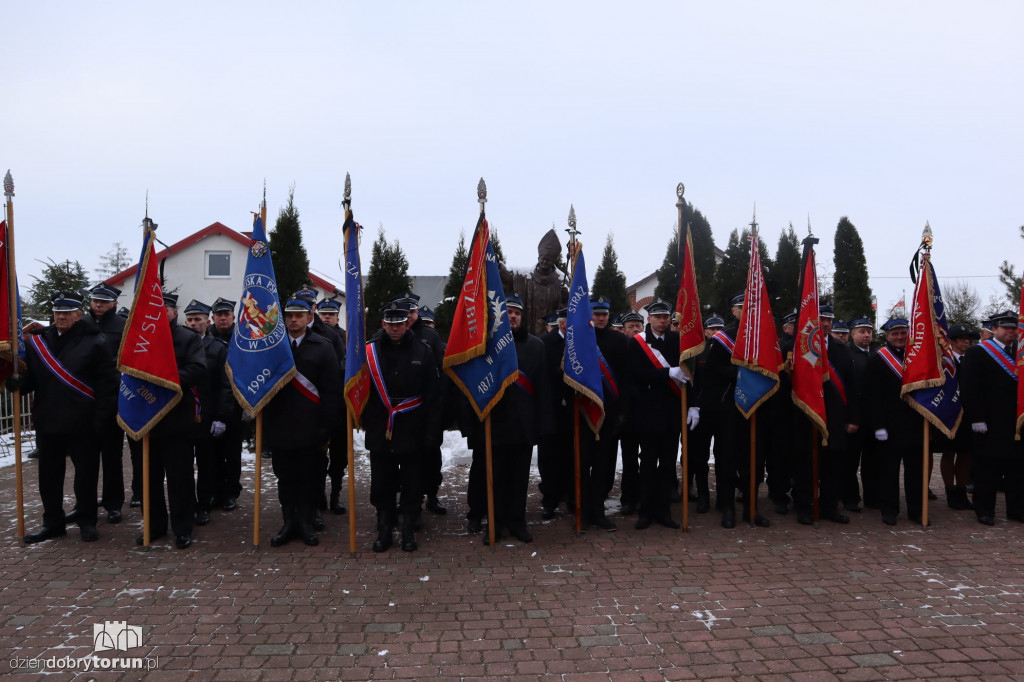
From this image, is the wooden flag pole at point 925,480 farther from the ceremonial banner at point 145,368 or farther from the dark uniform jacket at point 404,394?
the ceremonial banner at point 145,368

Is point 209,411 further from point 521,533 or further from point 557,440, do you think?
point 557,440

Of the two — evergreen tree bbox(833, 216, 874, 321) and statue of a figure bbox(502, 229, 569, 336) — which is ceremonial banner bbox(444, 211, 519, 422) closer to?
statue of a figure bbox(502, 229, 569, 336)

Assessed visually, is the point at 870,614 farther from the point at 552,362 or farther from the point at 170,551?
the point at 170,551

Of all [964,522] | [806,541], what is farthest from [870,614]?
[964,522]

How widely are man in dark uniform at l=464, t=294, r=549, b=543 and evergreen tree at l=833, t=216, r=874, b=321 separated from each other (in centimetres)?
2263

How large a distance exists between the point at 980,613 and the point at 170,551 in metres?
6.16

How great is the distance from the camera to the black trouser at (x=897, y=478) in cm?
695

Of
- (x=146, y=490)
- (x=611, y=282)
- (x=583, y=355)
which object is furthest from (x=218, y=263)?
(x=583, y=355)

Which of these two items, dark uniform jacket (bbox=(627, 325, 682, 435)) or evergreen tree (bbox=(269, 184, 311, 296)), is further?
evergreen tree (bbox=(269, 184, 311, 296))

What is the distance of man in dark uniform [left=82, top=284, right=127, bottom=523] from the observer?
656cm

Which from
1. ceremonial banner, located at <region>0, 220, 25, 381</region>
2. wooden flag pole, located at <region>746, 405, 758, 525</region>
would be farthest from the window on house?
wooden flag pole, located at <region>746, 405, 758, 525</region>

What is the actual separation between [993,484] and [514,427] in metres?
4.95

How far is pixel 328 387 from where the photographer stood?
6.20m

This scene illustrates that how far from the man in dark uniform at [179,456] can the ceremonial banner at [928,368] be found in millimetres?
6942
